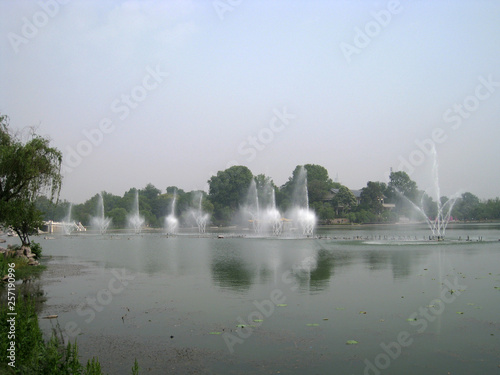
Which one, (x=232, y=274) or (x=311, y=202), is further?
(x=311, y=202)

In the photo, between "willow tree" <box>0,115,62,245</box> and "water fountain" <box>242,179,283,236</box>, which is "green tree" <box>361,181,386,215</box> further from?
"willow tree" <box>0,115,62,245</box>

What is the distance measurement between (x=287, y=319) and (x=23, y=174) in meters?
15.0

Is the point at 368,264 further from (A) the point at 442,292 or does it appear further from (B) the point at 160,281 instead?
(B) the point at 160,281

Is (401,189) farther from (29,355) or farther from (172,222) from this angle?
(29,355)

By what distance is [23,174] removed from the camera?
68.8ft

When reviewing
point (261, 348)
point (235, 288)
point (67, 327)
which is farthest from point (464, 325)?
point (67, 327)

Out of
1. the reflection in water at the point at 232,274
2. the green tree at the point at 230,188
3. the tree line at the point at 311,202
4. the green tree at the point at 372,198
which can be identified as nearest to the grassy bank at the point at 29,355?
the reflection in water at the point at 232,274

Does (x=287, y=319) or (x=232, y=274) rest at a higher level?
(x=232, y=274)

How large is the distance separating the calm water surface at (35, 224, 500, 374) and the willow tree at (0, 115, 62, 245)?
3617 mm

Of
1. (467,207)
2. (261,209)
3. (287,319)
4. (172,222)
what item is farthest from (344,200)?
(287,319)

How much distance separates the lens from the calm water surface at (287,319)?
9.34 meters

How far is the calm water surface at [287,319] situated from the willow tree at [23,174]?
3617 millimetres

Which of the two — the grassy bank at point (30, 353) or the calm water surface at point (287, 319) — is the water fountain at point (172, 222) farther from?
the grassy bank at point (30, 353)

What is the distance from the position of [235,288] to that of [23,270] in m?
12.3
